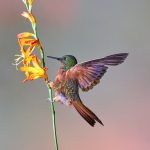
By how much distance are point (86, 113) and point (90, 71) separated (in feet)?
0.32

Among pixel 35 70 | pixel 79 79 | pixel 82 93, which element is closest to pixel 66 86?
pixel 79 79

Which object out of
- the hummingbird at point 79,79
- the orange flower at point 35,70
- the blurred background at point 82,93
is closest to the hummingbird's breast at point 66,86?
the hummingbird at point 79,79

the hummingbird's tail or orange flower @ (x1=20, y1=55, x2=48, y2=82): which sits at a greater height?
orange flower @ (x1=20, y1=55, x2=48, y2=82)

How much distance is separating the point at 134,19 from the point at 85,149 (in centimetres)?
90

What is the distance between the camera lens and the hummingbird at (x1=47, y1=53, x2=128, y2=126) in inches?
46.2

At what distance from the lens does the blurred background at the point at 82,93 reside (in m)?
3.14

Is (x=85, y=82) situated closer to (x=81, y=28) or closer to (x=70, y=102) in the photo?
(x=70, y=102)

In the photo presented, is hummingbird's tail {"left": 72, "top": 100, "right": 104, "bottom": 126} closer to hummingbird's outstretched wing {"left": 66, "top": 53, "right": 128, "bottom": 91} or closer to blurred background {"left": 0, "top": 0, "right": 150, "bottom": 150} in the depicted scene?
hummingbird's outstretched wing {"left": 66, "top": 53, "right": 128, "bottom": 91}

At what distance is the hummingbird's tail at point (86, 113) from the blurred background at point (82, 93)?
5.66 ft

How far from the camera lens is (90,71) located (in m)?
1.24

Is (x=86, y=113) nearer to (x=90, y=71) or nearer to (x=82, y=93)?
(x=90, y=71)

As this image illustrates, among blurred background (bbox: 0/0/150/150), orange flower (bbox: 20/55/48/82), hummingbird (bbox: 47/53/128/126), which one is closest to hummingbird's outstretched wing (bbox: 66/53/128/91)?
hummingbird (bbox: 47/53/128/126)

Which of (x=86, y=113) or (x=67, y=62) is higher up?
(x=67, y=62)

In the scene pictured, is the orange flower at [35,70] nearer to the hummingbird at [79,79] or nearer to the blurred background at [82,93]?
the hummingbird at [79,79]
